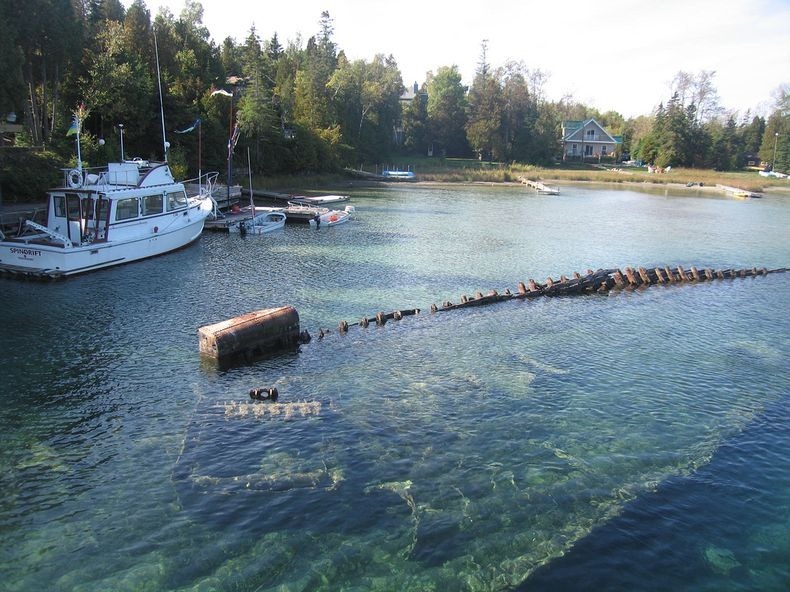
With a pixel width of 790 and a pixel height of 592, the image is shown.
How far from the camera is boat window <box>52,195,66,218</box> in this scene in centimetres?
3269

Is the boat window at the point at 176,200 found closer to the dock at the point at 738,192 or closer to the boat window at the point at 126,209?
the boat window at the point at 126,209

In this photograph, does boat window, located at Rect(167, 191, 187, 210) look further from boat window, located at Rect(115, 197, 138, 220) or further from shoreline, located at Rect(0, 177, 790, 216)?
shoreline, located at Rect(0, 177, 790, 216)

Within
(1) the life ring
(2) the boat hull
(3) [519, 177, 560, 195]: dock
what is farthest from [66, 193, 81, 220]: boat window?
(3) [519, 177, 560, 195]: dock

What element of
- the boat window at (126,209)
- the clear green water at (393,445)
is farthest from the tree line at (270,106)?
the clear green water at (393,445)

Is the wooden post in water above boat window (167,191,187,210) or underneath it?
underneath

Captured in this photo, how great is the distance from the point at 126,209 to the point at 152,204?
2328 millimetres

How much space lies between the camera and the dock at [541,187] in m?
93.6

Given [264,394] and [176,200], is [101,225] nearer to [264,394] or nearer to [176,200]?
[176,200]

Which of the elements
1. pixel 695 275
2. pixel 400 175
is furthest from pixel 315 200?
pixel 400 175

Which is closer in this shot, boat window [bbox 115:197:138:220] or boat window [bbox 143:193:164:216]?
boat window [bbox 115:197:138:220]

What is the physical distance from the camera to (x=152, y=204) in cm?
3666

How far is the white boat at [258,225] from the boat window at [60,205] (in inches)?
570

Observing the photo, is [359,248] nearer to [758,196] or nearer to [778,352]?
[778,352]

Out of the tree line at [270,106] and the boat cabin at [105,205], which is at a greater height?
the tree line at [270,106]
